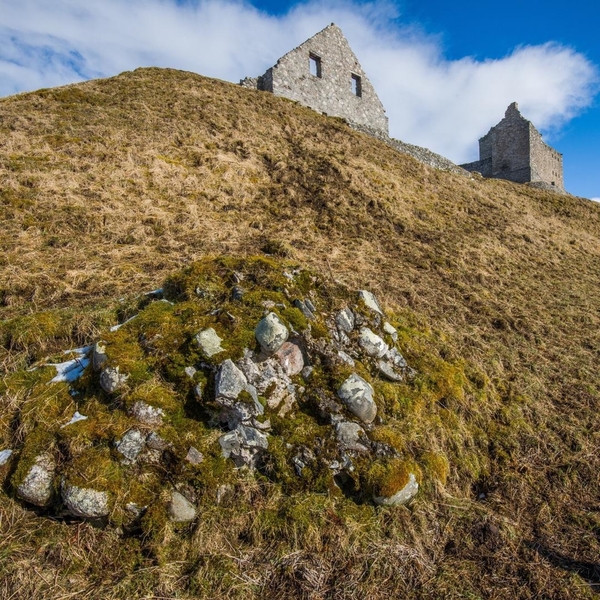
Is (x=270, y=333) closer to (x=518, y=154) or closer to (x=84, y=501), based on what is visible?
(x=84, y=501)

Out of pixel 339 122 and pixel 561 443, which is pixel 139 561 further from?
pixel 339 122

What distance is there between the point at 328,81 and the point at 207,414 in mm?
25596

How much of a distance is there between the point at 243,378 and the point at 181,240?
21.3 ft

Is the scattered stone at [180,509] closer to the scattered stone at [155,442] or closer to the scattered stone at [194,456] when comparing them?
the scattered stone at [194,456]

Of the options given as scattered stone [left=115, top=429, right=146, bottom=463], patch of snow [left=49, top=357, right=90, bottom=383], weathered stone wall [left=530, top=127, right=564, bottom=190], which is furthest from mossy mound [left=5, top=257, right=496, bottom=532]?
weathered stone wall [left=530, top=127, right=564, bottom=190]

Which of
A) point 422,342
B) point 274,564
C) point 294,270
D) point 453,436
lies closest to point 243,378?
point 274,564

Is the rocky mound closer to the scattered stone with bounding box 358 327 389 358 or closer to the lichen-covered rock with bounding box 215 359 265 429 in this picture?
the lichen-covered rock with bounding box 215 359 265 429

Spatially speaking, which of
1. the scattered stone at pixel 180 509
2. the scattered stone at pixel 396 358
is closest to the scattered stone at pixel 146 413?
the scattered stone at pixel 180 509

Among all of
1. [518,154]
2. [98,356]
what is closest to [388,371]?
[98,356]

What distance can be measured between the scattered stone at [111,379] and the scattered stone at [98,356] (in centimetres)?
→ 14

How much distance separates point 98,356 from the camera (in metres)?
4.84

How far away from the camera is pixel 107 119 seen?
15.7m

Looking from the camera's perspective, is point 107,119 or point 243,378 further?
point 107,119

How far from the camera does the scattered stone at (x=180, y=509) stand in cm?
394
